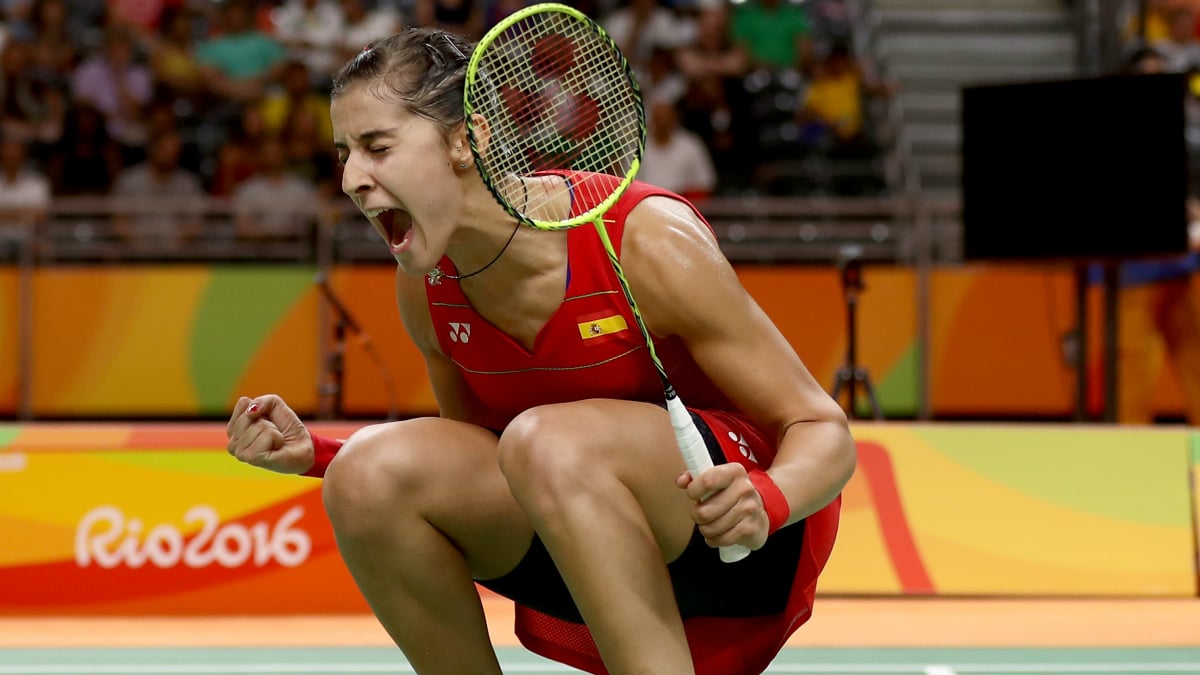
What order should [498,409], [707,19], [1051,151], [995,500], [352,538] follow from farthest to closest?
[707,19]
[1051,151]
[995,500]
[498,409]
[352,538]

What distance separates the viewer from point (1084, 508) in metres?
4.01

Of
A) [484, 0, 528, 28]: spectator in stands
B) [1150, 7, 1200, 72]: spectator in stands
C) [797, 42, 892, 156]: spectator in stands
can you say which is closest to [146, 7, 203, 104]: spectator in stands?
[484, 0, 528, 28]: spectator in stands

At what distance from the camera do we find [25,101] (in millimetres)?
8070

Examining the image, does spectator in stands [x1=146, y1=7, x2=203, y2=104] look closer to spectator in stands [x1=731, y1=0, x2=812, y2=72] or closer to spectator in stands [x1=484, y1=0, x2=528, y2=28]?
spectator in stands [x1=484, y1=0, x2=528, y2=28]

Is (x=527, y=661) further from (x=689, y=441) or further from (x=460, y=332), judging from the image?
(x=689, y=441)

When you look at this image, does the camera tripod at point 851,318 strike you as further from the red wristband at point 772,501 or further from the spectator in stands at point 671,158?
the red wristband at point 772,501

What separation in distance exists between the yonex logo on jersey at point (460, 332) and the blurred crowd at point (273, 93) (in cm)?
522

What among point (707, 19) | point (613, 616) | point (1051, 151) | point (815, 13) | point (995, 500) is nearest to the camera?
point (613, 616)

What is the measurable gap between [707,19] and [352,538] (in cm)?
675

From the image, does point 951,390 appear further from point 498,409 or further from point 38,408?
point 498,409

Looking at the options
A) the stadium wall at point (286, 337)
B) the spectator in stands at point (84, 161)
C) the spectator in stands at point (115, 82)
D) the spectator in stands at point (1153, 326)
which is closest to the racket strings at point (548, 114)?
the spectator in stands at point (1153, 326)

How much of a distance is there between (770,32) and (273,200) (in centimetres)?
315

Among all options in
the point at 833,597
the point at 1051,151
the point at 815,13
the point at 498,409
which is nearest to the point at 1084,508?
the point at 833,597

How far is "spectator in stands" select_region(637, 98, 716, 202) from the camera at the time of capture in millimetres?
7477
